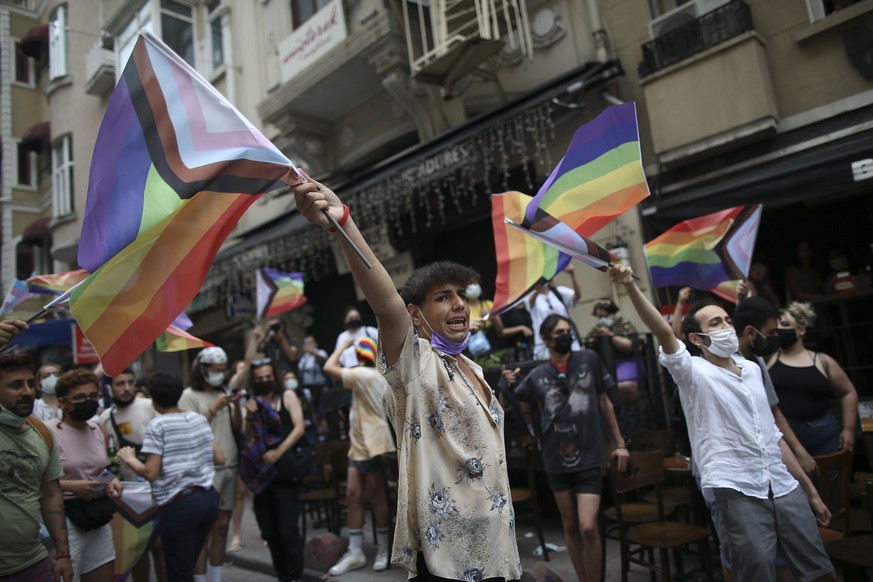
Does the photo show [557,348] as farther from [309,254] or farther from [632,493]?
[309,254]

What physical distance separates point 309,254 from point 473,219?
12.7 feet

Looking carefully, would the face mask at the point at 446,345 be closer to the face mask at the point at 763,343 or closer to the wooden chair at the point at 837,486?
the face mask at the point at 763,343

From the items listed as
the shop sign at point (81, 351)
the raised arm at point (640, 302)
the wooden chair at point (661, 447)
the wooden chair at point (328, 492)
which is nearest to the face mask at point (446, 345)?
the raised arm at point (640, 302)

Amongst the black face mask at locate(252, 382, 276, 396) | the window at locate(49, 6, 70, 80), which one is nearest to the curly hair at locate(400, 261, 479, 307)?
the black face mask at locate(252, 382, 276, 396)

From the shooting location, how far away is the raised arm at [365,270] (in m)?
1.88

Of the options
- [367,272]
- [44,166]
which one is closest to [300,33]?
[367,272]

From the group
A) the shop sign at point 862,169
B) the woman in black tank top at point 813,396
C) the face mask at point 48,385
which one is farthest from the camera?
the face mask at point 48,385

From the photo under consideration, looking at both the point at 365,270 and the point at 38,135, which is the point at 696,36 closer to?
the point at 365,270

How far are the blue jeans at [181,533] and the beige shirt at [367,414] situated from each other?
1.67 m

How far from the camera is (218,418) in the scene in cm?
570

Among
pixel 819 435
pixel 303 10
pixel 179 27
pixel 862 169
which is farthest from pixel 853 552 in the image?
pixel 179 27

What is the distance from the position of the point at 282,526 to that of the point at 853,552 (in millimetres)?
4006

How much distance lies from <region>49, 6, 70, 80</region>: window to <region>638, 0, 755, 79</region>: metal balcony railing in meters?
20.3

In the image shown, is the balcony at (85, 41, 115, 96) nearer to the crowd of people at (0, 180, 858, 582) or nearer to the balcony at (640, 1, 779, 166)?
the crowd of people at (0, 180, 858, 582)
